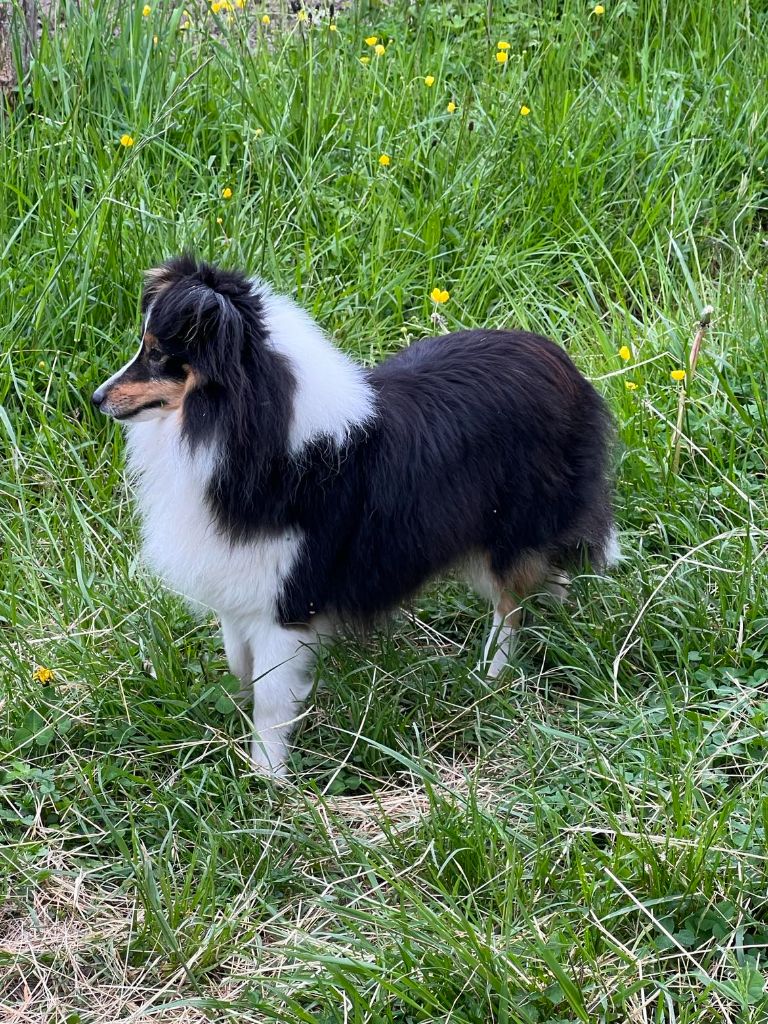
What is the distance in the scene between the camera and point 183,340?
2658 mm

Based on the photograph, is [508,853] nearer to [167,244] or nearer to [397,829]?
[397,829]

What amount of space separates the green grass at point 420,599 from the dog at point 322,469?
0.68ft

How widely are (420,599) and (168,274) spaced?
134 cm

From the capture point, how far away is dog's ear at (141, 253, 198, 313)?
2746 mm

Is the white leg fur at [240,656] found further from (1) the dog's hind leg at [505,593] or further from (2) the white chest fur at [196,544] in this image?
(1) the dog's hind leg at [505,593]

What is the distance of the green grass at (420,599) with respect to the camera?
2459 millimetres

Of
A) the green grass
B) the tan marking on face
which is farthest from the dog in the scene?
the green grass

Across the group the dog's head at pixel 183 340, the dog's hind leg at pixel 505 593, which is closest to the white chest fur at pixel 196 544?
the dog's head at pixel 183 340

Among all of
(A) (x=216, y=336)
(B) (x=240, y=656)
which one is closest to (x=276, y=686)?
(B) (x=240, y=656)

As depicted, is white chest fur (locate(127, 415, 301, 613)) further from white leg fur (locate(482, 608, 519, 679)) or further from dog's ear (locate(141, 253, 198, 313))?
white leg fur (locate(482, 608, 519, 679))

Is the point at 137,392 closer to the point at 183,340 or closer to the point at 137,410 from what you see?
the point at 137,410

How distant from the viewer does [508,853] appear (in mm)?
2549

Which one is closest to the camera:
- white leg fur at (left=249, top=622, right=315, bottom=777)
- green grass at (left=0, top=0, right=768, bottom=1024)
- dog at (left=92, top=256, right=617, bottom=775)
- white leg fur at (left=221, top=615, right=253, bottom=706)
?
green grass at (left=0, top=0, right=768, bottom=1024)

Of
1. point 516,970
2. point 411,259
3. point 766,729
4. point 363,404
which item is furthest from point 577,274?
point 516,970
